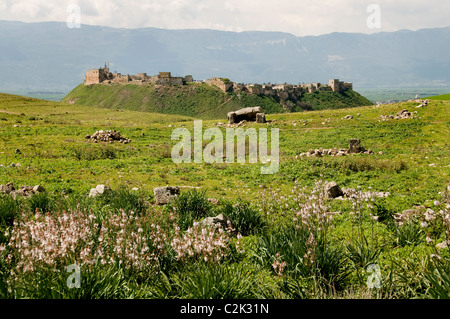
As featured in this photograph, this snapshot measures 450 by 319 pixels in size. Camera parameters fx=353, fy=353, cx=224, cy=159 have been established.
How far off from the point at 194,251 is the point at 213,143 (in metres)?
25.3

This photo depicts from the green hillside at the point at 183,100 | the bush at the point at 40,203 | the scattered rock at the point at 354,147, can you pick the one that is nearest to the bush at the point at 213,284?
the bush at the point at 40,203

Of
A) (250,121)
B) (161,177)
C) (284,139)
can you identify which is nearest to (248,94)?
(250,121)

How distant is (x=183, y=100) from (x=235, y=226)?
109 metres

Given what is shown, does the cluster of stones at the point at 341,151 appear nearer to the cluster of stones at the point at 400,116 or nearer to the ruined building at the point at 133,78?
the cluster of stones at the point at 400,116

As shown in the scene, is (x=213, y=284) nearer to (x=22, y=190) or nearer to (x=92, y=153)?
(x=22, y=190)

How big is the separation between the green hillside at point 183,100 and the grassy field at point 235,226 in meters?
84.3

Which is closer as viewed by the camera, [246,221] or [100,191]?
[246,221]

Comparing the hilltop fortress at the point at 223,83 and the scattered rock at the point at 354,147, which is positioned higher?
the hilltop fortress at the point at 223,83

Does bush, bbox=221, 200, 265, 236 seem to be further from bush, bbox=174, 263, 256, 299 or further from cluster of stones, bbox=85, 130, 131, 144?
cluster of stones, bbox=85, 130, 131, 144

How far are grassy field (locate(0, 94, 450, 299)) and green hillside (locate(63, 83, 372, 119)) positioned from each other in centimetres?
8426

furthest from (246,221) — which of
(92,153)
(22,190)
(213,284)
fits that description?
(92,153)

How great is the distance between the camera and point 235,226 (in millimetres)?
10531

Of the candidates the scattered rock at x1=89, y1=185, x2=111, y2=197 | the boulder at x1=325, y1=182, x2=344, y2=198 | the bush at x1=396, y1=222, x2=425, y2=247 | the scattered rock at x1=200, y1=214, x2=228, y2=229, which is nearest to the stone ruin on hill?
the boulder at x1=325, y1=182, x2=344, y2=198

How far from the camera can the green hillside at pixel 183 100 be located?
112000 mm
